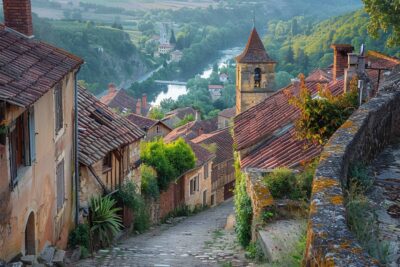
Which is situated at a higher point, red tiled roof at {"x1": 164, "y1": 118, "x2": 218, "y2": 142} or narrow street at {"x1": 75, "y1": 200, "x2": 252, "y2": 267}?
narrow street at {"x1": 75, "y1": 200, "x2": 252, "y2": 267}

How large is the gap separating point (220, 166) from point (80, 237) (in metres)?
31.3

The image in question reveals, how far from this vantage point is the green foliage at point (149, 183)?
2236 centimetres

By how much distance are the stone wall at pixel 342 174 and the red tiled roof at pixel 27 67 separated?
4.43 meters

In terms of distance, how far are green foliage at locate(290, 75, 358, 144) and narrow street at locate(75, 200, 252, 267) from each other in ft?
9.80

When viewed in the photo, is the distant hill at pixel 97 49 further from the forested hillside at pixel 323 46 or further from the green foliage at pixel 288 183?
the green foliage at pixel 288 183

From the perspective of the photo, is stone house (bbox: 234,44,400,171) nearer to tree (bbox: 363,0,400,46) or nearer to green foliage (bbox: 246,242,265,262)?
green foliage (bbox: 246,242,265,262)

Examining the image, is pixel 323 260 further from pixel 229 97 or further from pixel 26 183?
pixel 229 97

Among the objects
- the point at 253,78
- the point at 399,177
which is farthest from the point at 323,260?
the point at 253,78

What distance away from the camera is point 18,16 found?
13000mm

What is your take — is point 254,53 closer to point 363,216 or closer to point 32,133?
point 32,133

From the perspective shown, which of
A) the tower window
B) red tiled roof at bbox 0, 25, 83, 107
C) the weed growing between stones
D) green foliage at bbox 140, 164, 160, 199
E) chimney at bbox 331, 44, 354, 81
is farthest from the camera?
the tower window

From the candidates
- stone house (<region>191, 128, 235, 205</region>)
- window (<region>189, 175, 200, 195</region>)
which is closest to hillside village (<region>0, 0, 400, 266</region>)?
window (<region>189, 175, 200, 195</region>)

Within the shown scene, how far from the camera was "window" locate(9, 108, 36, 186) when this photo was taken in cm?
1048

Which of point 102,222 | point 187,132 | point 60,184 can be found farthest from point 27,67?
point 187,132
